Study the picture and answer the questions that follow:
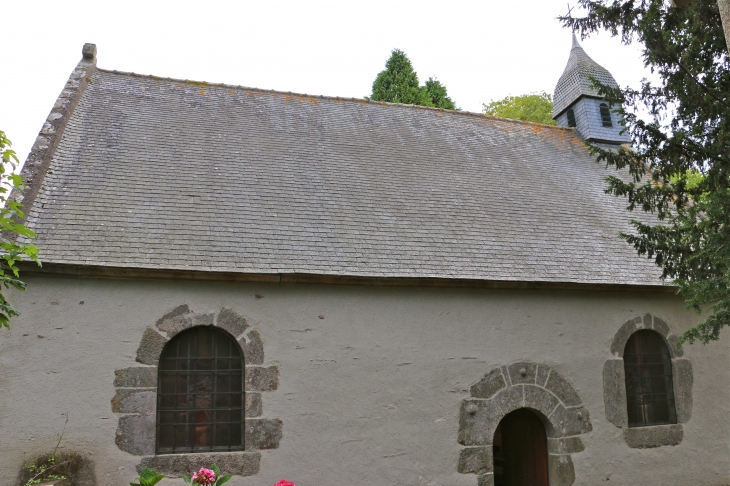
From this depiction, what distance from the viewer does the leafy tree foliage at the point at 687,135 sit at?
20.5 ft

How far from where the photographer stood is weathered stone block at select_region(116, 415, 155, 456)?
631cm

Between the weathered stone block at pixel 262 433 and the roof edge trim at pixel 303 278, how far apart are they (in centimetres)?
154

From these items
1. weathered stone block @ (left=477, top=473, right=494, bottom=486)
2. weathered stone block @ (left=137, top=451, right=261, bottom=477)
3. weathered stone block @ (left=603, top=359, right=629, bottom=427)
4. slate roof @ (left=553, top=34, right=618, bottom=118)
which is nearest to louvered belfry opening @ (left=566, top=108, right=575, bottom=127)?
slate roof @ (left=553, top=34, right=618, bottom=118)

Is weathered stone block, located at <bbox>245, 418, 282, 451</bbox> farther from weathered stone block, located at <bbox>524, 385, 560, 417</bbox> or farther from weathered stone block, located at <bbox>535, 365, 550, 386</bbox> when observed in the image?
weathered stone block, located at <bbox>535, 365, 550, 386</bbox>

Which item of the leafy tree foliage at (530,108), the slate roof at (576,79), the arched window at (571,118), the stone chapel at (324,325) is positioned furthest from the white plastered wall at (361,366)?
the leafy tree foliage at (530,108)

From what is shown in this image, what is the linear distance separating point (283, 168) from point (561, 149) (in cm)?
594

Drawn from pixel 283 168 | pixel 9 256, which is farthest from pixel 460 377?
pixel 9 256

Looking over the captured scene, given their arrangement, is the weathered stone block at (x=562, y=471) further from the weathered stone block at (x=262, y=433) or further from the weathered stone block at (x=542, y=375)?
the weathered stone block at (x=262, y=433)

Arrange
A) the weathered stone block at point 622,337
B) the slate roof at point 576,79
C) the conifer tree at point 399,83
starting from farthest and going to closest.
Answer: the conifer tree at point 399,83, the slate roof at point 576,79, the weathered stone block at point 622,337

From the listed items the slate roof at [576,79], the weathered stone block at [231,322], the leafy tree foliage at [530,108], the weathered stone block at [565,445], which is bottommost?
the weathered stone block at [565,445]

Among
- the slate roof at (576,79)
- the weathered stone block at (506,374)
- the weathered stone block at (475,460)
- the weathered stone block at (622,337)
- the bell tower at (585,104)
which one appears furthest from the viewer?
the slate roof at (576,79)

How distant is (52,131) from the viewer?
26.7 feet

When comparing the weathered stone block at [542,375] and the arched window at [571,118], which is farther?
the arched window at [571,118]

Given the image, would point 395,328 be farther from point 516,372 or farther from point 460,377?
point 516,372
